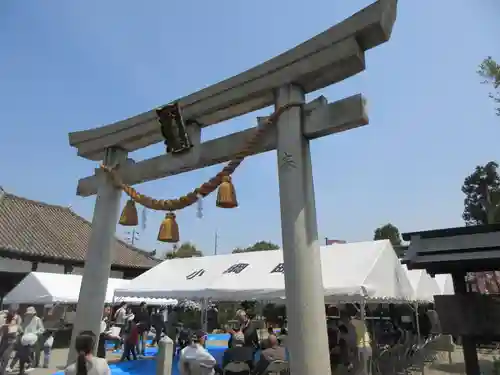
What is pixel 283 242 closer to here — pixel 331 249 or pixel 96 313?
pixel 96 313

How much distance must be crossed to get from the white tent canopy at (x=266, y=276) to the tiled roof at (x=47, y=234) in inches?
230

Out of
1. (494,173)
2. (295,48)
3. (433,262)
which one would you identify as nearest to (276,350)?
(433,262)

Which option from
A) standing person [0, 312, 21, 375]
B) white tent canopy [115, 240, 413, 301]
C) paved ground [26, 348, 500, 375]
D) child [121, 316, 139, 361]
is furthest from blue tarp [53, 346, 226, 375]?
standing person [0, 312, 21, 375]

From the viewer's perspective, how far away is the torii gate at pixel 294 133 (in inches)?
130

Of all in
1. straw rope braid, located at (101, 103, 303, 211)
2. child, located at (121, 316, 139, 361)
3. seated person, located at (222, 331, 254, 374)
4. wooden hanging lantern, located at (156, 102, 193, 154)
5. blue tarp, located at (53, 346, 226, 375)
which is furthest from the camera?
child, located at (121, 316, 139, 361)

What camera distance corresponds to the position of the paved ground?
883 cm

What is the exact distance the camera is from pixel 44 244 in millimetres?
15883

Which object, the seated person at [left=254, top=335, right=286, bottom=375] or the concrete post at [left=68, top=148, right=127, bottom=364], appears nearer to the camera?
the concrete post at [left=68, top=148, right=127, bottom=364]

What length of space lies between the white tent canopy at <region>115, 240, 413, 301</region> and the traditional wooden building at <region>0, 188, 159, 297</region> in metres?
4.67

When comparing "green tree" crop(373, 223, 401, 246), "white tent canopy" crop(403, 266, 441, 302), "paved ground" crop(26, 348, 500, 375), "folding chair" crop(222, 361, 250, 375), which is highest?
"green tree" crop(373, 223, 401, 246)

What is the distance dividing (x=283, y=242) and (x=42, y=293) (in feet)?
38.1

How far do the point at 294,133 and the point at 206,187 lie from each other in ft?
4.01

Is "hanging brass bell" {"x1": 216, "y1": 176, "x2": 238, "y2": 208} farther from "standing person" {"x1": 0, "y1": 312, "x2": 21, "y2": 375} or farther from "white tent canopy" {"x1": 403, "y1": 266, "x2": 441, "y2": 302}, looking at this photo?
"white tent canopy" {"x1": 403, "y1": 266, "x2": 441, "y2": 302}

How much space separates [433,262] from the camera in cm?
367
